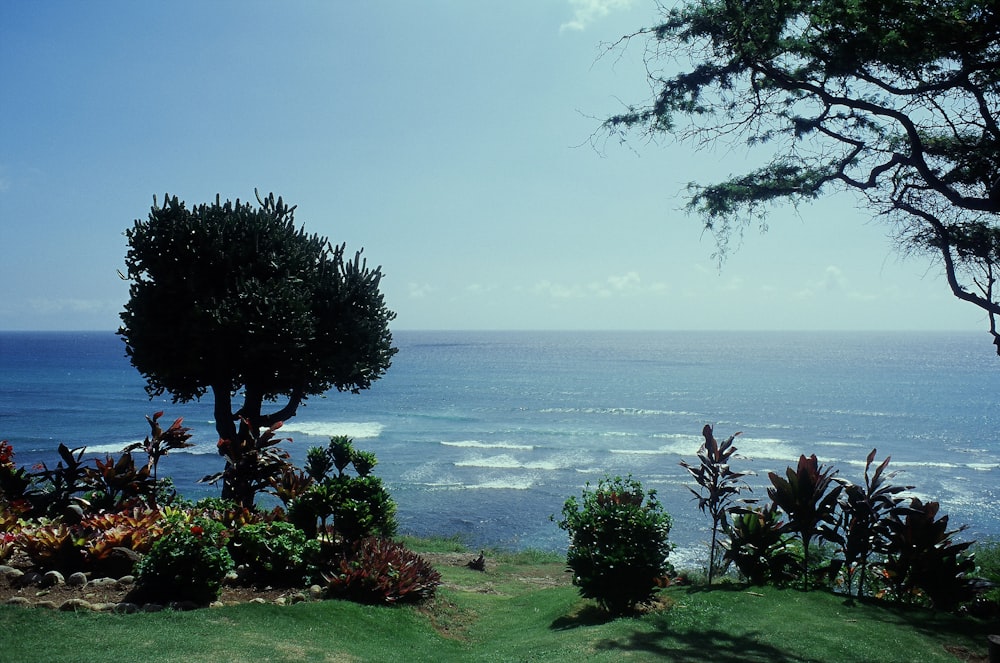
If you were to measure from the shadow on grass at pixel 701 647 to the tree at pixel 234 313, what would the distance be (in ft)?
29.1

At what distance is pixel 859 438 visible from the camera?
2206 inches

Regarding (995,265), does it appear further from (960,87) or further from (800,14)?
(800,14)

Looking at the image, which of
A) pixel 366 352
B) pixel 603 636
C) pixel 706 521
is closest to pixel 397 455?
pixel 706 521

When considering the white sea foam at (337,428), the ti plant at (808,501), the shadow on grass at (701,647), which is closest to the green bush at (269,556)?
the shadow on grass at (701,647)

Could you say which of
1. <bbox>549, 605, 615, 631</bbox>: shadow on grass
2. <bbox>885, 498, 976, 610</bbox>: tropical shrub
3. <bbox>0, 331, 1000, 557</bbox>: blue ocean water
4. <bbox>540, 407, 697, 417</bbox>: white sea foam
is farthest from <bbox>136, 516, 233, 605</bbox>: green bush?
<bbox>540, 407, 697, 417</bbox>: white sea foam

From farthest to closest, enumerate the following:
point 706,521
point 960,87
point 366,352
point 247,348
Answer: point 706,521 → point 366,352 → point 247,348 → point 960,87

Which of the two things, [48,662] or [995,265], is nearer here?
[48,662]

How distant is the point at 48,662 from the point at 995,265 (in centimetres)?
1258

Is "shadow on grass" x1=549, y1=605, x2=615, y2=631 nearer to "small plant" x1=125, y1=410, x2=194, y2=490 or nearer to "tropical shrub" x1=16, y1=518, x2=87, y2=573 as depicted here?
"tropical shrub" x1=16, y1=518, x2=87, y2=573

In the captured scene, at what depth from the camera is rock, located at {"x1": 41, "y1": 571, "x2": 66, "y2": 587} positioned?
8.66 m

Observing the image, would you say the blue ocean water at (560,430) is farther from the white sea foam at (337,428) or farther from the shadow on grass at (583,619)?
the shadow on grass at (583,619)

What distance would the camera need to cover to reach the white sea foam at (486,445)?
51.6m

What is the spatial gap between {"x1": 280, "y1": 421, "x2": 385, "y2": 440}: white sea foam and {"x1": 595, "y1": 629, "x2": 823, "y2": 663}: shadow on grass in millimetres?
48692

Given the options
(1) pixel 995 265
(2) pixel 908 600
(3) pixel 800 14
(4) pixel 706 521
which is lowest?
(4) pixel 706 521
